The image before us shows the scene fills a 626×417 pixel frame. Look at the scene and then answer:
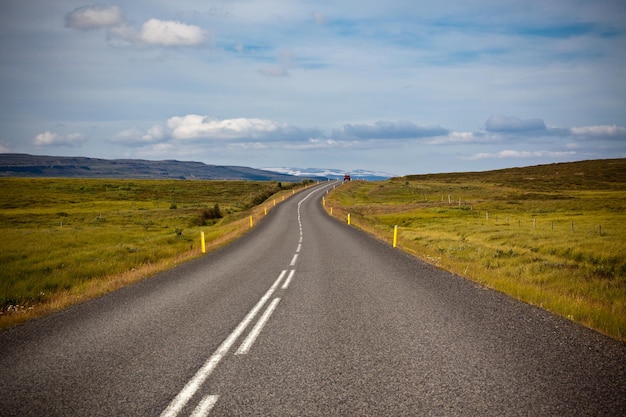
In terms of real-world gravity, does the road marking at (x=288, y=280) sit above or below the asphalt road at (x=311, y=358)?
below

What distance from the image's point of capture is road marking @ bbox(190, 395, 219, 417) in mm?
3725

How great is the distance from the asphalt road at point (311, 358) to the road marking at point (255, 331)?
0.04m

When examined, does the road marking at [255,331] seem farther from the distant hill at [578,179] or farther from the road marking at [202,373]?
the distant hill at [578,179]

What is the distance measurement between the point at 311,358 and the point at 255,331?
1.53 metres

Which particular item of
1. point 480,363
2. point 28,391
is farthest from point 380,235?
point 28,391

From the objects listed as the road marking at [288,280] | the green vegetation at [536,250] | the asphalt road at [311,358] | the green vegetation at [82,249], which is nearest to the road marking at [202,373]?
the asphalt road at [311,358]

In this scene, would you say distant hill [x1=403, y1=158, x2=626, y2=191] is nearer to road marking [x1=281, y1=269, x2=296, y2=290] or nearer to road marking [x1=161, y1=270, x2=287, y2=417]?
road marking [x1=281, y1=269, x2=296, y2=290]

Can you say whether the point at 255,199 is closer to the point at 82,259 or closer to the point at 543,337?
the point at 82,259

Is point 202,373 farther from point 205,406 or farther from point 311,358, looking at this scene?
point 311,358

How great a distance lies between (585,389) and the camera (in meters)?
4.04

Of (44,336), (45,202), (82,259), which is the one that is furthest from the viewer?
(45,202)

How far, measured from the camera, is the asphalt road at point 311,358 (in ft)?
12.8

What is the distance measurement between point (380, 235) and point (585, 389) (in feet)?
64.7

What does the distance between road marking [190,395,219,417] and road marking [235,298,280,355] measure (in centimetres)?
125
